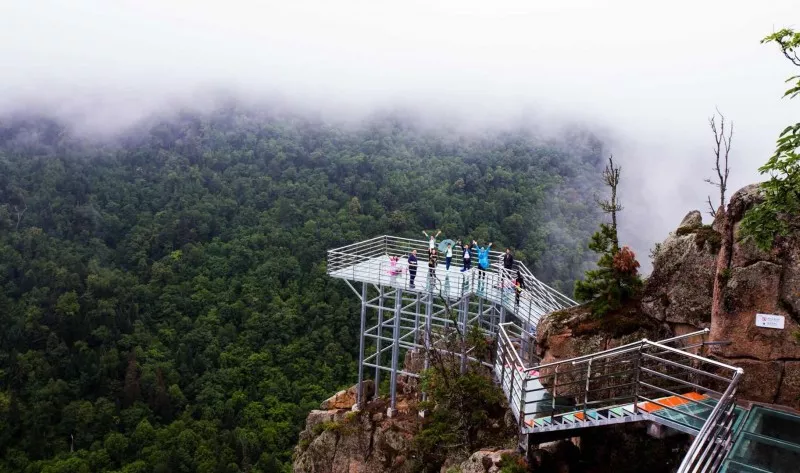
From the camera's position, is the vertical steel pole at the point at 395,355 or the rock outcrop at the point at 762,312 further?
the vertical steel pole at the point at 395,355

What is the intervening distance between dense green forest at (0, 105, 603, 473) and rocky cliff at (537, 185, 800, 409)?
110 feet

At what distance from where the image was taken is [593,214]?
71.4 metres

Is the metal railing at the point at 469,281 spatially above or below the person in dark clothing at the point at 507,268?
below

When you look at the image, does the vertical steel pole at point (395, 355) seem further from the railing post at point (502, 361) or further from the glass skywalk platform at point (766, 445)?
the glass skywalk platform at point (766, 445)

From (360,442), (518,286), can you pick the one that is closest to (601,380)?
(518,286)

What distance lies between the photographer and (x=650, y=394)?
11727mm

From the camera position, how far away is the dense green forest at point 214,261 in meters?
47.2

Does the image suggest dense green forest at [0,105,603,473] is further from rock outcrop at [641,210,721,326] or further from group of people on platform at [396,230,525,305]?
rock outcrop at [641,210,721,326]

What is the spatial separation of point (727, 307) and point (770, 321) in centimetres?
71

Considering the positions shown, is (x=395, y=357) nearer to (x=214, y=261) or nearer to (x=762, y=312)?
(x=762, y=312)

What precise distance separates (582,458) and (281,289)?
48.5 metres

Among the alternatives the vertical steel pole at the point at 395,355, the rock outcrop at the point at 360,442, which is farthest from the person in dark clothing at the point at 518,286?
the rock outcrop at the point at 360,442

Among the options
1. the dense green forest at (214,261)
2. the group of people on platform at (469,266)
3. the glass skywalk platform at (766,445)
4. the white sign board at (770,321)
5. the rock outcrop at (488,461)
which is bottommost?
the dense green forest at (214,261)

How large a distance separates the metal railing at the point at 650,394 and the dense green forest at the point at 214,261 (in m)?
33.7
